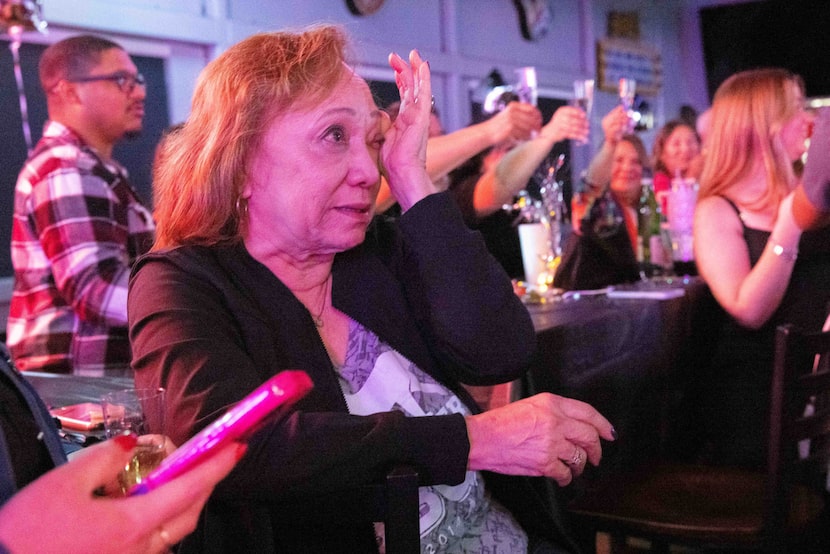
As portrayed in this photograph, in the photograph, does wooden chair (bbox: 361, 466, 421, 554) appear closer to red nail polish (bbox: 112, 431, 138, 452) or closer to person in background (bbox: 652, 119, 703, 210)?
red nail polish (bbox: 112, 431, 138, 452)

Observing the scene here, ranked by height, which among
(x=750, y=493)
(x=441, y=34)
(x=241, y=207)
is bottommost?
(x=750, y=493)

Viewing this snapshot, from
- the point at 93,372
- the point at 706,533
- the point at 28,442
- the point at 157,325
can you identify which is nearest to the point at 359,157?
the point at 157,325

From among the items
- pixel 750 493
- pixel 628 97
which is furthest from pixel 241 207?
pixel 628 97

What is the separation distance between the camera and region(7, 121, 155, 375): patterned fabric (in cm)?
224

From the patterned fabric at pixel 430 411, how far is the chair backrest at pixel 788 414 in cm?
64

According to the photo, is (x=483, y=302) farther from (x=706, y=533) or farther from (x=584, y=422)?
(x=706, y=533)

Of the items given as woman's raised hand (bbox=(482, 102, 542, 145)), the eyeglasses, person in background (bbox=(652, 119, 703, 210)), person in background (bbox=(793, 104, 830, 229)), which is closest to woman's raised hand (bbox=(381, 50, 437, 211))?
person in background (bbox=(793, 104, 830, 229))

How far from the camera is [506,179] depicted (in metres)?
2.80

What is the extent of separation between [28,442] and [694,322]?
2.26m

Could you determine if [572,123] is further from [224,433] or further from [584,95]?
[224,433]

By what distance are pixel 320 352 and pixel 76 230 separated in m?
1.31

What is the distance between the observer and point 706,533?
170cm

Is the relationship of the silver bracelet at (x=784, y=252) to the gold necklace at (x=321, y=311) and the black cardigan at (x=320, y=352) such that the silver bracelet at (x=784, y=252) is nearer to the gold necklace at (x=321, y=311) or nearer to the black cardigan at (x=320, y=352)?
the black cardigan at (x=320, y=352)

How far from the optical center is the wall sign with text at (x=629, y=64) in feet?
24.6
